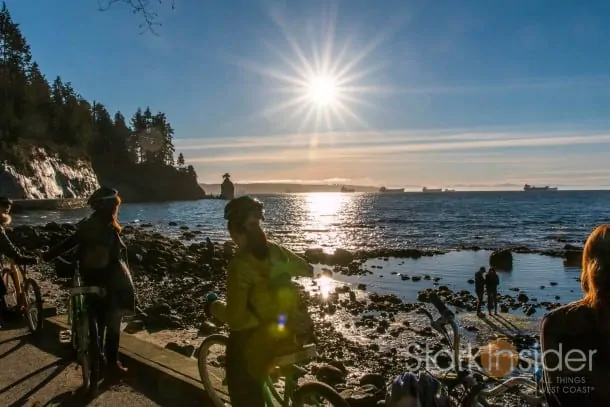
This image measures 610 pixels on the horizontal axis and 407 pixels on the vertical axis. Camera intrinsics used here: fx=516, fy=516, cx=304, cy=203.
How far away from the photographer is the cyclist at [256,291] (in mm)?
3686

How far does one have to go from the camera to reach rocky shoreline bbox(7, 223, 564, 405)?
1145 centimetres

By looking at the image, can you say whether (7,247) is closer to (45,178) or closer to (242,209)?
(242,209)

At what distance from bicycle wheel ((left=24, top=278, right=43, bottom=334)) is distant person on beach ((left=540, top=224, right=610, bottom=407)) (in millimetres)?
8168

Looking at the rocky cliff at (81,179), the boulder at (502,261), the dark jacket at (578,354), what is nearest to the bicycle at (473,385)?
the dark jacket at (578,354)

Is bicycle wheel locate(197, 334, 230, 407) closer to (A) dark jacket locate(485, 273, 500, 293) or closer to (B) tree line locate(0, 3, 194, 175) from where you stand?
(A) dark jacket locate(485, 273, 500, 293)

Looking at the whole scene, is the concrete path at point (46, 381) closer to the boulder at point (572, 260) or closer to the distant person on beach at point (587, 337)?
the distant person on beach at point (587, 337)

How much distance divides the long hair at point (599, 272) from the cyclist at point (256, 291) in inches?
74.6

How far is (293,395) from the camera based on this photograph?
4.03 meters

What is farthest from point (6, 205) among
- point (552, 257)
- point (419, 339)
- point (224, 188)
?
point (224, 188)

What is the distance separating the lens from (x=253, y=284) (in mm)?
3697

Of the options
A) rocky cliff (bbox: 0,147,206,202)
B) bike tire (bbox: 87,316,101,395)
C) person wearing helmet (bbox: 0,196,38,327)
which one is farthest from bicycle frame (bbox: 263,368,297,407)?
rocky cliff (bbox: 0,147,206,202)

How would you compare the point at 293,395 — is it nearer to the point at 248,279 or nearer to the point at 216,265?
the point at 248,279

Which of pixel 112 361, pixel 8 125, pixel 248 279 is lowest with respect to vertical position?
pixel 112 361

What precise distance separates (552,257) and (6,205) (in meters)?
37.5
